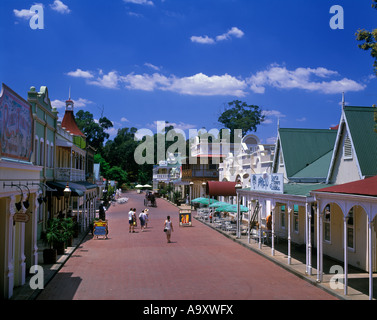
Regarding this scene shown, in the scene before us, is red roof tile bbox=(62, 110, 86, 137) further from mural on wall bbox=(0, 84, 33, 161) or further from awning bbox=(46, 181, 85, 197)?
mural on wall bbox=(0, 84, 33, 161)

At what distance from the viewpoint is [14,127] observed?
11.1 metres

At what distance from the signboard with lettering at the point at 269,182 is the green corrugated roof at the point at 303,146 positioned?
9.85ft

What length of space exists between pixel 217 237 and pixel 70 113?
25.3 m

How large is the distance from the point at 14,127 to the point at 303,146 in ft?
55.9

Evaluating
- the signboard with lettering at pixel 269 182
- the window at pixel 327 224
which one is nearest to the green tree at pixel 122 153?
the signboard with lettering at pixel 269 182

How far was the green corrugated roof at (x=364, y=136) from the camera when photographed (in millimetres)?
14930

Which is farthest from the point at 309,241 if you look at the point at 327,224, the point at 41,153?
the point at 41,153

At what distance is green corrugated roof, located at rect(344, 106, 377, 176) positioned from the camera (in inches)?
588

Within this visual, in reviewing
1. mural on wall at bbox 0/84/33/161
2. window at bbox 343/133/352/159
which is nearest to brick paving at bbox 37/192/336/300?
mural on wall at bbox 0/84/33/161

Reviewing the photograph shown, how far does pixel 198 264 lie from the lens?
15672 mm

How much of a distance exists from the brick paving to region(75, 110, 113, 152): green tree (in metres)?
79.1

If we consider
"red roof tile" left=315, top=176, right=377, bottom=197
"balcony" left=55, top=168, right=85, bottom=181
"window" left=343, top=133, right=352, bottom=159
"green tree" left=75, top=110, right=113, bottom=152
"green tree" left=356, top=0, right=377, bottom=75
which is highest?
"green tree" left=75, top=110, right=113, bottom=152
